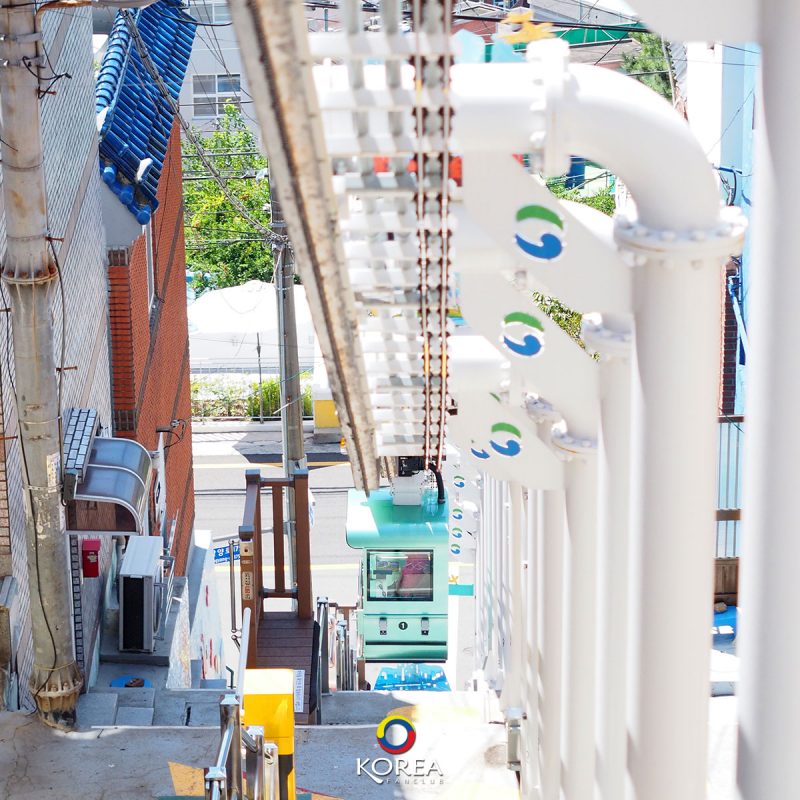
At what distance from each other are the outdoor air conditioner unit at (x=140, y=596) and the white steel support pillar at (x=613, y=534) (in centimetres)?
791

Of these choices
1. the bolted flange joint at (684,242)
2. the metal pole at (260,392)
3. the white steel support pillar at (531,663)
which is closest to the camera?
the bolted flange joint at (684,242)

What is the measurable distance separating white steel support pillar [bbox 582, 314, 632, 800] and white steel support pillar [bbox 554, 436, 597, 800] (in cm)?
104

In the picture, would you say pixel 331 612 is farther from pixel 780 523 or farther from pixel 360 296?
pixel 780 523

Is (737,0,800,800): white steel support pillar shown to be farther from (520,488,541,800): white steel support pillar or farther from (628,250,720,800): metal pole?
(520,488,541,800): white steel support pillar

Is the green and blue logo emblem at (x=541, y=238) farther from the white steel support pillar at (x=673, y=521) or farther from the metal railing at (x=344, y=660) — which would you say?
the metal railing at (x=344, y=660)

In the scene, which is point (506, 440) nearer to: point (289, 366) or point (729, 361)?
point (289, 366)

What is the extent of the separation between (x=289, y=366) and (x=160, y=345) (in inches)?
74.1

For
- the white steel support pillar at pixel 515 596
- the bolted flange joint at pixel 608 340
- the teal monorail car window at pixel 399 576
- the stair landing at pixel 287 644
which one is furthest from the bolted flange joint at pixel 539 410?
the teal monorail car window at pixel 399 576

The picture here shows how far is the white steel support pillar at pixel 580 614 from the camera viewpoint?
6.37 meters

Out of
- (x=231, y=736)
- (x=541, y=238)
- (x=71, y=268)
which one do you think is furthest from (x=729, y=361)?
(x=541, y=238)

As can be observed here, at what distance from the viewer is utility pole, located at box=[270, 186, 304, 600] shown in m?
15.7

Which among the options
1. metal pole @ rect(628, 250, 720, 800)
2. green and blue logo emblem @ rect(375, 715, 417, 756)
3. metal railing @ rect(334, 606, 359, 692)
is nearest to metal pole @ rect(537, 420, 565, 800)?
green and blue logo emblem @ rect(375, 715, 417, 756)

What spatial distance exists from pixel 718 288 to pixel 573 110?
0.69 meters

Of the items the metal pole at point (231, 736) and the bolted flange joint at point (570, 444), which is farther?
the metal pole at point (231, 736)
